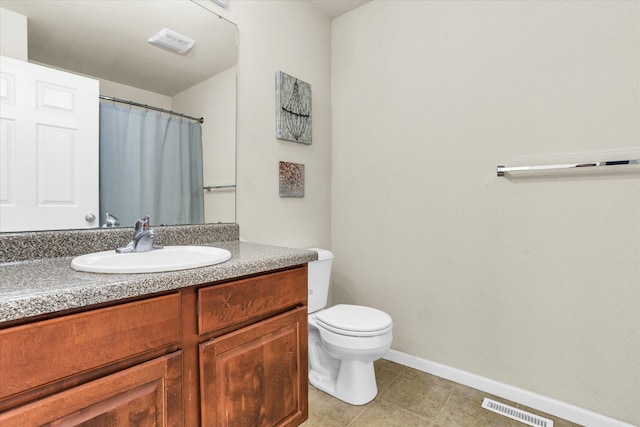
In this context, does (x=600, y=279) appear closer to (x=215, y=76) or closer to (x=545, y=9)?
(x=545, y=9)

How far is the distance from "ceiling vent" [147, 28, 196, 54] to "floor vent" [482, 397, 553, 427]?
2.30 m

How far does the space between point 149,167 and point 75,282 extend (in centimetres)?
73

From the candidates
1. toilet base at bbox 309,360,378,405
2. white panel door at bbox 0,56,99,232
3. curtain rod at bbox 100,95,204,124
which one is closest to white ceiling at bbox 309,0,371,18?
curtain rod at bbox 100,95,204,124

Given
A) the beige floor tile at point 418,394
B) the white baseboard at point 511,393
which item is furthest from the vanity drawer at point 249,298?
the white baseboard at point 511,393

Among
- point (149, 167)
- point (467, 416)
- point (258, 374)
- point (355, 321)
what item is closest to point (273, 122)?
point (149, 167)

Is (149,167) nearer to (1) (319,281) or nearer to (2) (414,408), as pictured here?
(1) (319,281)

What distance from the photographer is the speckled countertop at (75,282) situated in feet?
2.08

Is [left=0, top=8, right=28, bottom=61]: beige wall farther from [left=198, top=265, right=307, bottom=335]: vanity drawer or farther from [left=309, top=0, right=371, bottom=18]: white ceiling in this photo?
[left=309, top=0, right=371, bottom=18]: white ceiling

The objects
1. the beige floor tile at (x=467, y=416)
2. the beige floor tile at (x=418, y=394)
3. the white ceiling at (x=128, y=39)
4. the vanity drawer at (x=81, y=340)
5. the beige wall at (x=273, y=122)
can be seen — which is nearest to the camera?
the vanity drawer at (x=81, y=340)

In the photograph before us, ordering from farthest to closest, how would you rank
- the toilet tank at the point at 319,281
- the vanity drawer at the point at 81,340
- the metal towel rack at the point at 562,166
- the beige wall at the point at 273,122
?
the toilet tank at the point at 319,281 < the beige wall at the point at 273,122 < the metal towel rack at the point at 562,166 < the vanity drawer at the point at 81,340

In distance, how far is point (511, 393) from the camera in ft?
5.46

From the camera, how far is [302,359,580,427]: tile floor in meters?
1.50

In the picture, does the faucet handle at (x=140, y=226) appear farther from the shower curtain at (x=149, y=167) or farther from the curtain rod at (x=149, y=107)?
the curtain rod at (x=149, y=107)

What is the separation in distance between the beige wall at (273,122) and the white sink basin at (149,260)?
0.53m
